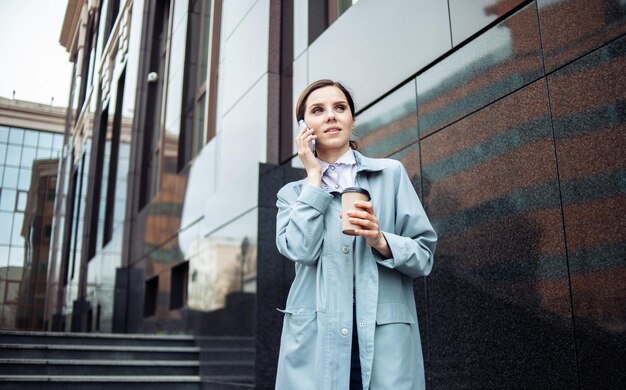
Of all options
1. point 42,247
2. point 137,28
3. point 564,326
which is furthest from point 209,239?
point 42,247

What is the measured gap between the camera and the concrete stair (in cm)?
693

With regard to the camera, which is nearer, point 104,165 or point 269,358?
point 269,358

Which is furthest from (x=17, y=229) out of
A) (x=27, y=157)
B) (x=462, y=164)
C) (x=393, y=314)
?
(x=393, y=314)

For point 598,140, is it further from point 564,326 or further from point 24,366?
point 24,366

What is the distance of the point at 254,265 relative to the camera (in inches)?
261

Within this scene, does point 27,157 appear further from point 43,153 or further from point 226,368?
point 226,368

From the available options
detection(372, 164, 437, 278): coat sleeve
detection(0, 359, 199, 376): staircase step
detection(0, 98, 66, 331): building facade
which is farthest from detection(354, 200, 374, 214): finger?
detection(0, 98, 66, 331): building facade

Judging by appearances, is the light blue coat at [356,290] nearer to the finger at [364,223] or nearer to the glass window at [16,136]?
the finger at [364,223]

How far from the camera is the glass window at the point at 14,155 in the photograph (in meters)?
17.9

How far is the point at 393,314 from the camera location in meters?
1.93

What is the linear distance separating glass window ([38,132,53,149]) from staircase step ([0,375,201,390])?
16.0m

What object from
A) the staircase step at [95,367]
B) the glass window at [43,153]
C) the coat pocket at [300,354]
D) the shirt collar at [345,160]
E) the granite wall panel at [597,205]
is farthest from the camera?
the glass window at [43,153]

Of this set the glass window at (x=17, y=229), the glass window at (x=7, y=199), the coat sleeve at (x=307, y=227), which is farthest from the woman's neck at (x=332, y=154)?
the glass window at (x=17, y=229)

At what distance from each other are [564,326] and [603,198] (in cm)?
73
